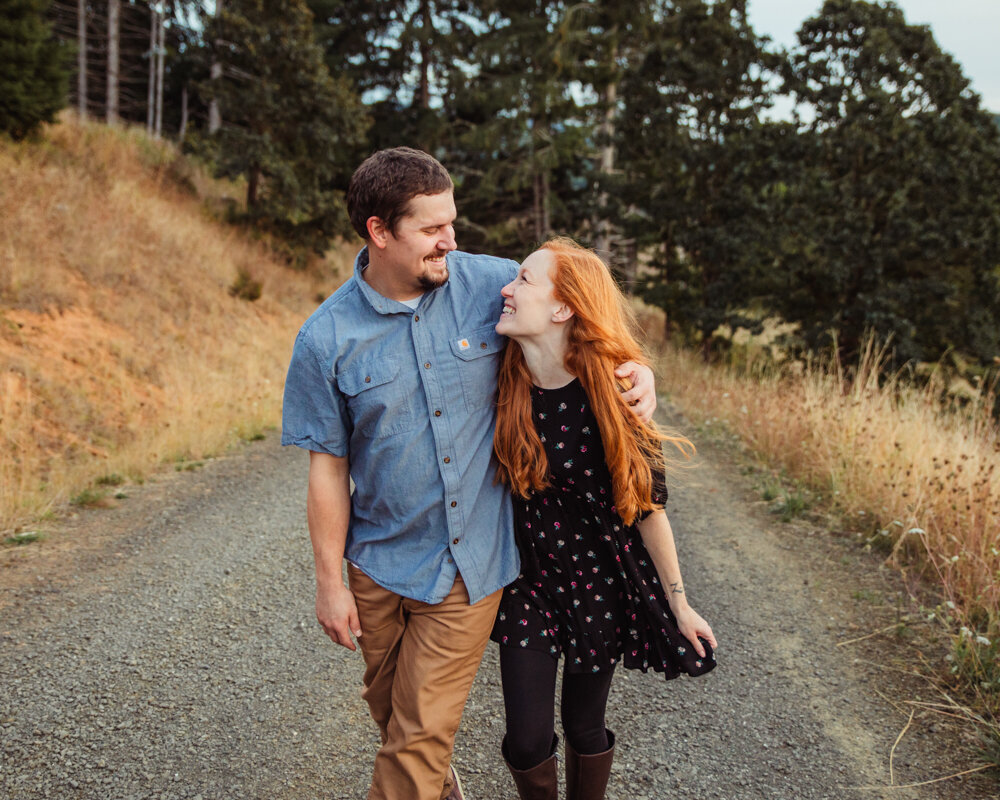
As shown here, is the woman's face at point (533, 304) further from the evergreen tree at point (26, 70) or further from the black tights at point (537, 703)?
the evergreen tree at point (26, 70)

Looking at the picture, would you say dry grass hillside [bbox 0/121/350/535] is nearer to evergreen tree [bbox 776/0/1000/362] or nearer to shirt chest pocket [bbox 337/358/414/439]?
shirt chest pocket [bbox 337/358/414/439]

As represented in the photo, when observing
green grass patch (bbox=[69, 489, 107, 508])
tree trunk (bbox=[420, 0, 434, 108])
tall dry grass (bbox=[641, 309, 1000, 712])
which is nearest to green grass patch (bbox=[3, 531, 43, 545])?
green grass patch (bbox=[69, 489, 107, 508])

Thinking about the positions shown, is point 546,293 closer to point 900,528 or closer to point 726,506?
point 900,528

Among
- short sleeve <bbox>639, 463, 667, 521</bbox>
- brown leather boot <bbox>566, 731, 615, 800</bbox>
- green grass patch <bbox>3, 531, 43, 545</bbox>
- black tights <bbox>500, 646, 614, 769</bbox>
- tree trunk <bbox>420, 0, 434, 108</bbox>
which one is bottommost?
green grass patch <bbox>3, 531, 43, 545</bbox>

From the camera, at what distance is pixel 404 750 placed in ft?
5.84

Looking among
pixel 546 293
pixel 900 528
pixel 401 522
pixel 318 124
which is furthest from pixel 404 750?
pixel 318 124

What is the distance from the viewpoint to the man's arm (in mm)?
1939

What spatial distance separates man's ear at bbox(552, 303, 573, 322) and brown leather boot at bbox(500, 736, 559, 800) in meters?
1.16

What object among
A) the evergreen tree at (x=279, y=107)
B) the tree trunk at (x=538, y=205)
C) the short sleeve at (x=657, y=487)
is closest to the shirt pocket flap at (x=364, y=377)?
the short sleeve at (x=657, y=487)

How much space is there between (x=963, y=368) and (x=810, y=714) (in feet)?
44.2

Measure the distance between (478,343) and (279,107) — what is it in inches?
615

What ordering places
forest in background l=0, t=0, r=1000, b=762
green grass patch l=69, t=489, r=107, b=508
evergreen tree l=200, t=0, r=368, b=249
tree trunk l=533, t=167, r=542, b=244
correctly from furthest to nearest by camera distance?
tree trunk l=533, t=167, r=542, b=244 → evergreen tree l=200, t=0, r=368, b=249 → forest in background l=0, t=0, r=1000, b=762 → green grass patch l=69, t=489, r=107, b=508

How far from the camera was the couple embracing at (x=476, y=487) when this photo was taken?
1.88m

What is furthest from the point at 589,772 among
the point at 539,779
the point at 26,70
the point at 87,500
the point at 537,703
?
the point at 26,70
